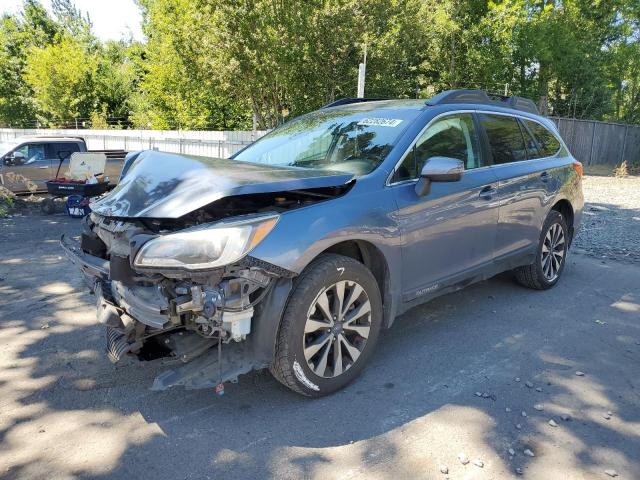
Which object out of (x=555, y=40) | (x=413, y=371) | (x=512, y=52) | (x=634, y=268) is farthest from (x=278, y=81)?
(x=413, y=371)

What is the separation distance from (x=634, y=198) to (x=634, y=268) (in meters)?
8.23

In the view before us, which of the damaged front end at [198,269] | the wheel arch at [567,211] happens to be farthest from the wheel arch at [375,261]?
the wheel arch at [567,211]

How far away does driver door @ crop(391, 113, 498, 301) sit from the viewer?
12.2 ft

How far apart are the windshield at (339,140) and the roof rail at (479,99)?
35cm

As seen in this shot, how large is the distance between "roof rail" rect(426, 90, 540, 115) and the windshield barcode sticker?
40 centimetres

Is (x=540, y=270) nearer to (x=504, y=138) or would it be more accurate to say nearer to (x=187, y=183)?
(x=504, y=138)

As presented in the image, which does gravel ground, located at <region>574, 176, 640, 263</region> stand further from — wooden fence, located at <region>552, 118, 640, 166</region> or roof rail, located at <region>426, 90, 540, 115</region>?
wooden fence, located at <region>552, 118, 640, 166</region>

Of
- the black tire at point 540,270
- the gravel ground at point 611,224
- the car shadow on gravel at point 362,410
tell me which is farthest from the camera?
the gravel ground at point 611,224

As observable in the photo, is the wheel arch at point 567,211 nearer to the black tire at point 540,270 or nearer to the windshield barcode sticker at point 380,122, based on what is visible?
the black tire at point 540,270

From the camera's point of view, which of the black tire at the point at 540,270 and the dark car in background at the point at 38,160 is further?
the dark car in background at the point at 38,160

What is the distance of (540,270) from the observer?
5.38 meters

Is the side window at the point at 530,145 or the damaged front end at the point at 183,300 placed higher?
the side window at the point at 530,145

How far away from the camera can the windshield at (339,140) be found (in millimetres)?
3854

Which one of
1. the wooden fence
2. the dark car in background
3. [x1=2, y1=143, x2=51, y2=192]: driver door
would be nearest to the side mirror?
the dark car in background
